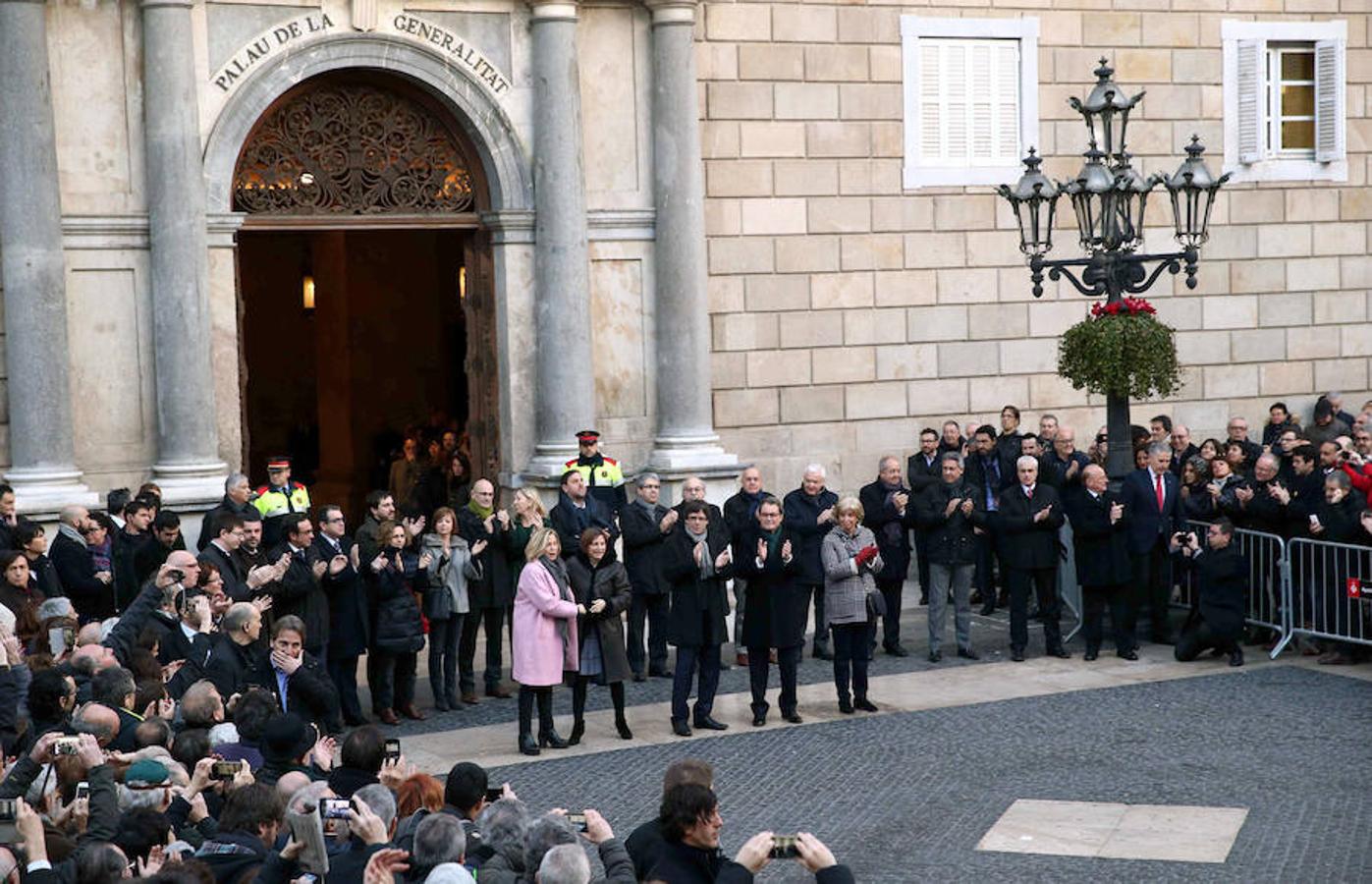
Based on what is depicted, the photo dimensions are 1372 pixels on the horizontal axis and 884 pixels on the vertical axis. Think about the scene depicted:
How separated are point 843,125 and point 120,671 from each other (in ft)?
38.2

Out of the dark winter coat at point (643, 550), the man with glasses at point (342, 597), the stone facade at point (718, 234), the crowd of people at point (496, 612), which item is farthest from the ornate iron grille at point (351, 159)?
the man with glasses at point (342, 597)

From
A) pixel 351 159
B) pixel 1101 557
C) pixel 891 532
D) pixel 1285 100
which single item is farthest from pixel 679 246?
pixel 1285 100

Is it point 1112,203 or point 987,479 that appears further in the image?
point 987,479

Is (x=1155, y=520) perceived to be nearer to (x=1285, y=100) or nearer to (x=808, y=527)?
(x=808, y=527)

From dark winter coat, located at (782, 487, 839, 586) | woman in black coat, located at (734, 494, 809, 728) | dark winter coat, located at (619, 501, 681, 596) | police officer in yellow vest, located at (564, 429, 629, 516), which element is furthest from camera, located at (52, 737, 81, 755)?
police officer in yellow vest, located at (564, 429, 629, 516)

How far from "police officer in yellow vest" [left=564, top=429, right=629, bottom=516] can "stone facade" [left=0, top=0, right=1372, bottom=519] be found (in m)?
1.36

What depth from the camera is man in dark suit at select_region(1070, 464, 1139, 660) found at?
657 inches

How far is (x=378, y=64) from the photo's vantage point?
1808 centimetres

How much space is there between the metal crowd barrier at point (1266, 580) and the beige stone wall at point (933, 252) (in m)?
4.22

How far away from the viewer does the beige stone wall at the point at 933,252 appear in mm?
19891

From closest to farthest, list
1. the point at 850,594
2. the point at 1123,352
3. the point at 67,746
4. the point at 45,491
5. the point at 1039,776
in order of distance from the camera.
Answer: the point at 67,746
the point at 1039,776
the point at 850,594
the point at 45,491
the point at 1123,352

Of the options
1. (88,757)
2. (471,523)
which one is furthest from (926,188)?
(88,757)

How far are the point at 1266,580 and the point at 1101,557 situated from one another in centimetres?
146

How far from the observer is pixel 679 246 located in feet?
63.0
